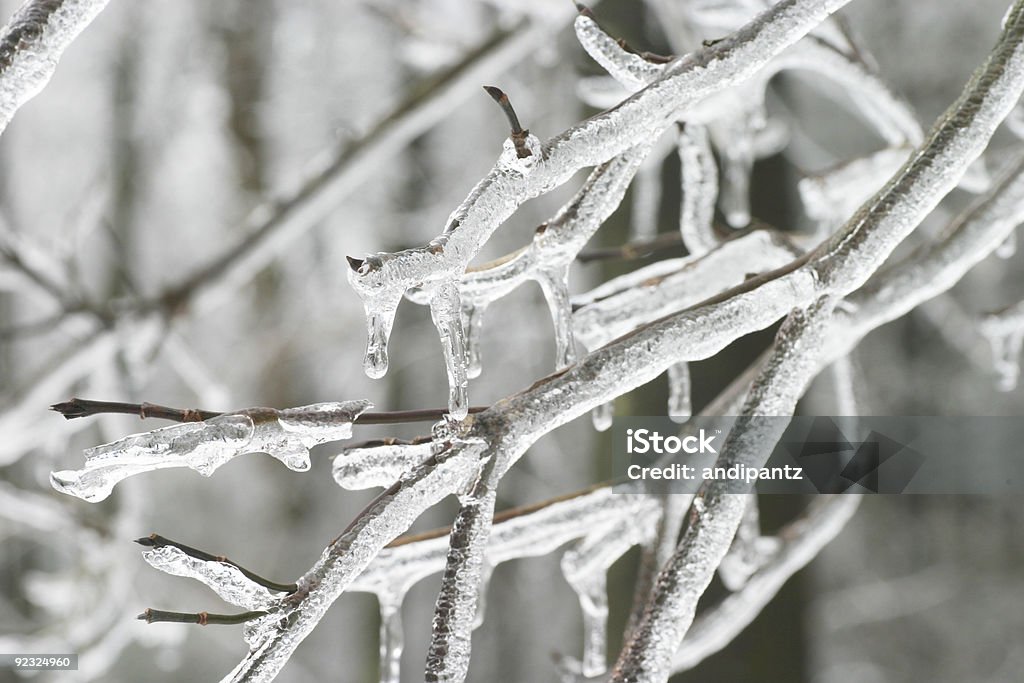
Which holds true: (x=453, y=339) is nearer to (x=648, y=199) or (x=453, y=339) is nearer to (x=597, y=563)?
(x=597, y=563)

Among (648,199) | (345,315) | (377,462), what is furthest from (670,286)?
(345,315)

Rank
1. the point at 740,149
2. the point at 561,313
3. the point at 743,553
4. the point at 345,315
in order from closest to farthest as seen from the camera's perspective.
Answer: the point at 561,313, the point at 743,553, the point at 740,149, the point at 345,315

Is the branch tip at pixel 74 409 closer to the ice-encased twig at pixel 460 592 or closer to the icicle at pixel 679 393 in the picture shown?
the ice-encased twig at pixel 460 592

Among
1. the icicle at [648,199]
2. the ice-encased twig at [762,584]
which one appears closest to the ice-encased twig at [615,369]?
the ice-encased twig at [762,584]

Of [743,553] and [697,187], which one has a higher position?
[697,187]

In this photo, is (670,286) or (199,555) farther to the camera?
(670,286)

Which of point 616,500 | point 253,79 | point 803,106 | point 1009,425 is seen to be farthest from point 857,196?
point 803,106

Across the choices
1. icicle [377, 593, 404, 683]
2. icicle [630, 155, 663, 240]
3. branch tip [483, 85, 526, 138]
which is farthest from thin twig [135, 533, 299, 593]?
icicle [630, 155, 663, 240]
